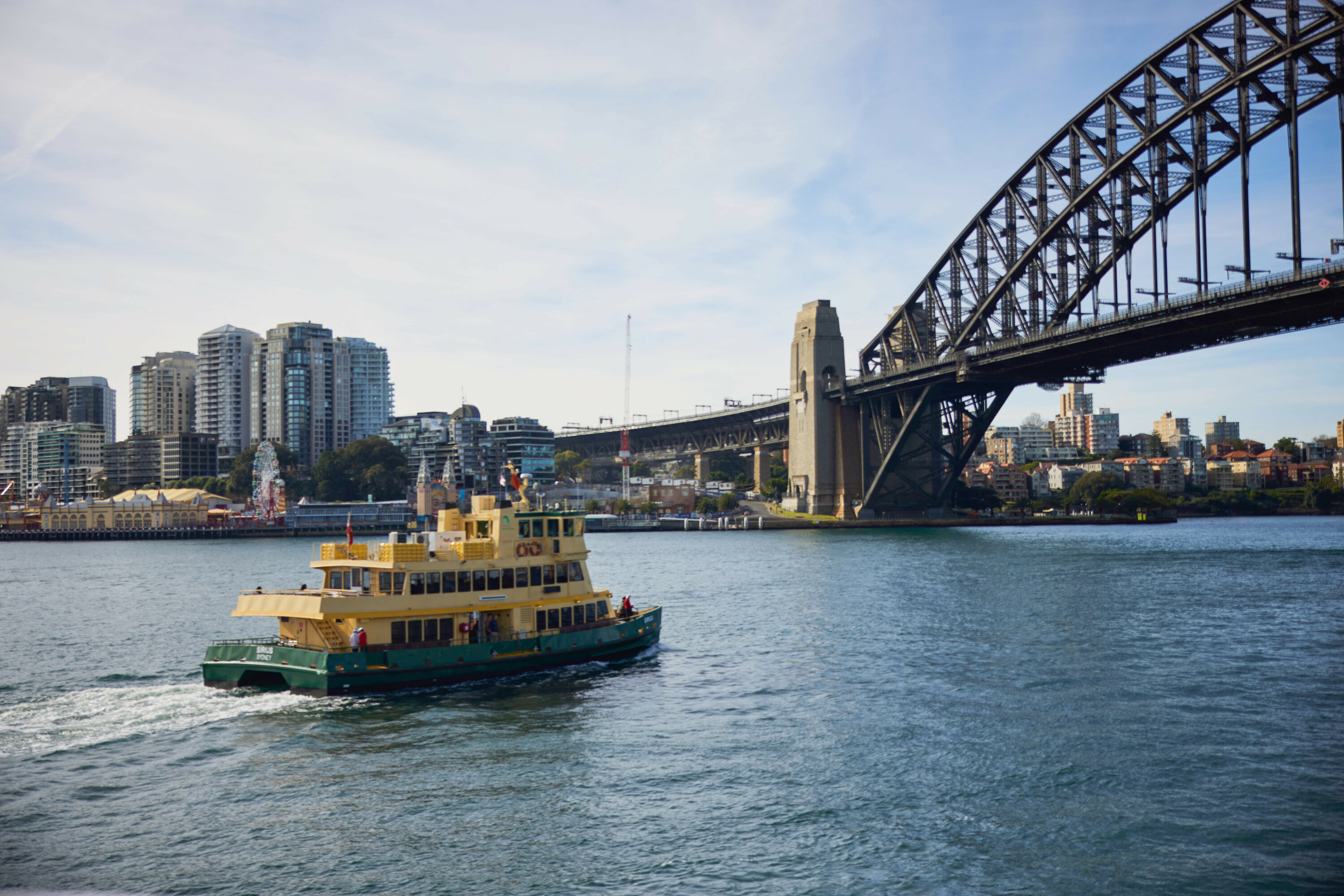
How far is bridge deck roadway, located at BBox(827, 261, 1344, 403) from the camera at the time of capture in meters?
54.6

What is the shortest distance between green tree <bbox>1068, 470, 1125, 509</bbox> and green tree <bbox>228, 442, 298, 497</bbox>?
12475 cm

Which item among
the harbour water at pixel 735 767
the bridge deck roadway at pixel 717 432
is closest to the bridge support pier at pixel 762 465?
the bridge deck roadway at pixel 717 432

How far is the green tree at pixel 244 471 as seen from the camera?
6383 inches

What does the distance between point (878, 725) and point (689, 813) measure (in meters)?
6.65

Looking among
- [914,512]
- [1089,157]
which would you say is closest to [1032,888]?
[1089,157]

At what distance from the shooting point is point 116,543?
116 metres

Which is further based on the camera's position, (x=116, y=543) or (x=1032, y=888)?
(x=116, y=543)

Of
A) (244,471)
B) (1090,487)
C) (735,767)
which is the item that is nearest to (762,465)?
(1090,487)

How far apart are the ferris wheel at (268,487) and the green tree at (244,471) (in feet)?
30.7

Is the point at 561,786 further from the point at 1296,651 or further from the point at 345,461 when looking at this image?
the point at 345,461

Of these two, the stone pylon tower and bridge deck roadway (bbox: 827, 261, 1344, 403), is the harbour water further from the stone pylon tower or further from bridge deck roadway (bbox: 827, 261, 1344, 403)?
the stone pylon tower

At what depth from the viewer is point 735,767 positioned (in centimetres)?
1858

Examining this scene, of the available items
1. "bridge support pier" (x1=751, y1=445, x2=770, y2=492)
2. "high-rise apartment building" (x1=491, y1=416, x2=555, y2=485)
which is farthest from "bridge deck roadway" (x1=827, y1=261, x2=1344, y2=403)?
"high-rise apartment building" (x1=491, y1=416, x2=555, y2=485)

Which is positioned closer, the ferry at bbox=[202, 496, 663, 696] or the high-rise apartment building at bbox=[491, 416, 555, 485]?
the ferry at bbox=[202, 496, 663, 696]
